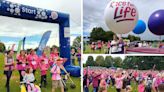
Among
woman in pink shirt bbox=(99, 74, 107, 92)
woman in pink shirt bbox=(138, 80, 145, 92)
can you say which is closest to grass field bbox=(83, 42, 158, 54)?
woman in pink shirt bbox=(99, 74, 107, 92)

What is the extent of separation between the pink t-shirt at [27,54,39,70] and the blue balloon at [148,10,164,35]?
180cm

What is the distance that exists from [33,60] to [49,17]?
77 centimetres

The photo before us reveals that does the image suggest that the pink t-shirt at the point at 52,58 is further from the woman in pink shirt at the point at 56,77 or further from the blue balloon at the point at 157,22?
the blue balloon at the point at 157,22

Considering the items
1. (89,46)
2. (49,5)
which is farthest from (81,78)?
(49,5)

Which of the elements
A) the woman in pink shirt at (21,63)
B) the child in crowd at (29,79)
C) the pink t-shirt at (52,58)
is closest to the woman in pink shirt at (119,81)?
the pink t-shirt at (52,58)

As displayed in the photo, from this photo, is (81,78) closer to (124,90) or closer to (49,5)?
(124,90)

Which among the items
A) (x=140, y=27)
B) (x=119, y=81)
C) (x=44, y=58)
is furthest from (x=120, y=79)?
(x=44, y=58)

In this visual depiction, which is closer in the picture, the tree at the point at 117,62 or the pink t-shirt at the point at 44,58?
the tree at the point at 117,62

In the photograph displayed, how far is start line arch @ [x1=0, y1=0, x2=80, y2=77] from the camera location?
502 cm

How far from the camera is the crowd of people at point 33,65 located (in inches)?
199

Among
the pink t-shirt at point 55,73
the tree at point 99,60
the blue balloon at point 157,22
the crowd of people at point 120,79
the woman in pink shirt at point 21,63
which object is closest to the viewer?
the blue balloon at point 157,22

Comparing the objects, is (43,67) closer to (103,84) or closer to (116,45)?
(103,84)

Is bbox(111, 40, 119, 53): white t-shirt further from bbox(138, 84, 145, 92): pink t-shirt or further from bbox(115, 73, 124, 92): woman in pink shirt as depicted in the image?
bbox(138, 84, 145, 92): pink t-shirt

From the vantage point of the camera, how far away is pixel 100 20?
199 inches
